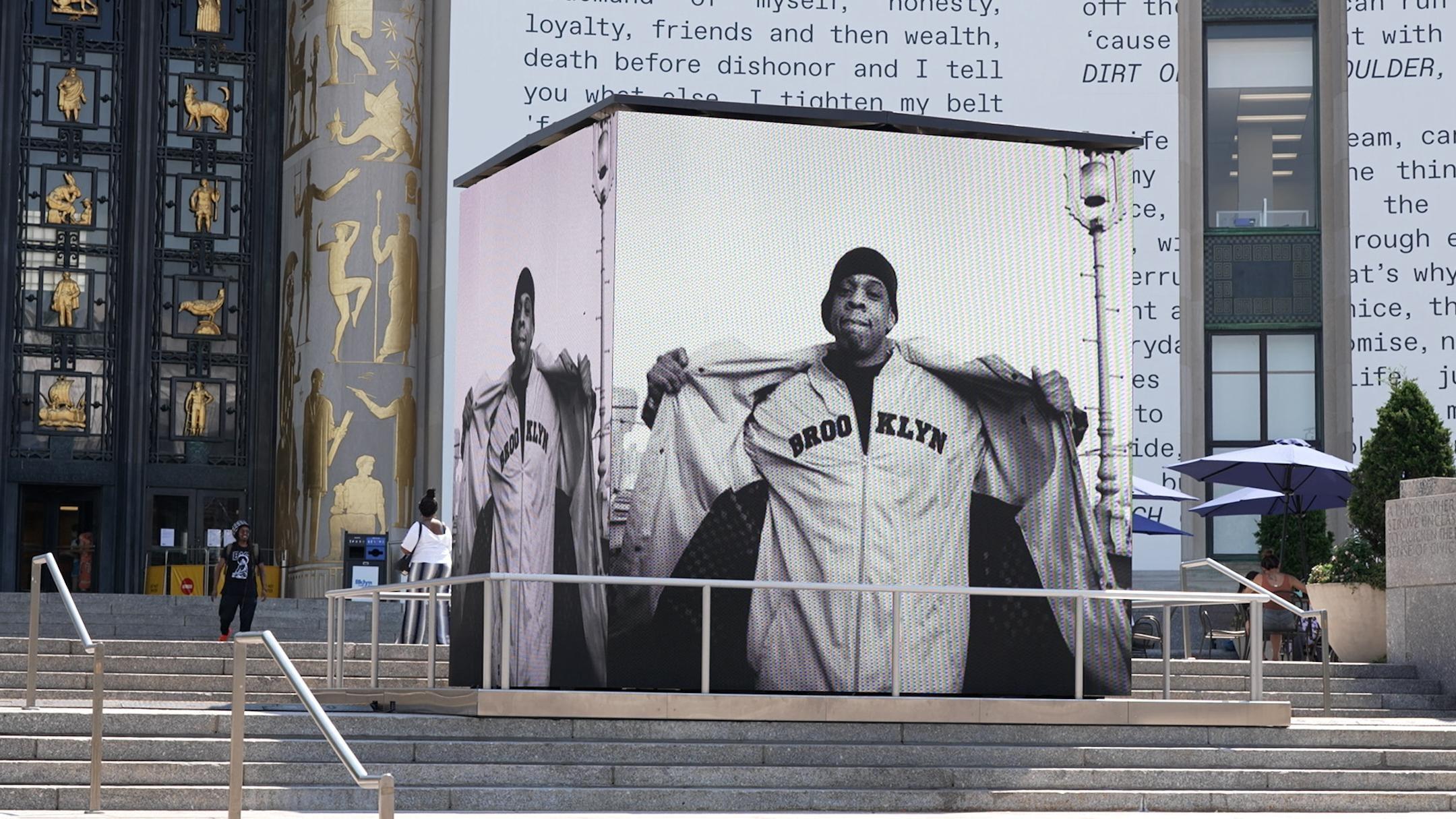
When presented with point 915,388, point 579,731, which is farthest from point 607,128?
point 579,731

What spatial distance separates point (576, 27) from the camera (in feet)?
99.5

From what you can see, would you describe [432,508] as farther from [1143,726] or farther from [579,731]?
[1143,726]

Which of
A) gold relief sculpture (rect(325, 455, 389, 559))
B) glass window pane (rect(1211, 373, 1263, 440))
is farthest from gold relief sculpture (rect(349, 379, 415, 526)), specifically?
glass window pane (rect(1211, 373, 1263, 440))

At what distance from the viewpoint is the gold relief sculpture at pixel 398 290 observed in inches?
1228

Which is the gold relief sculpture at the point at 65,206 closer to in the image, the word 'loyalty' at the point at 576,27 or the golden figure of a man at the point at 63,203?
the golden figure of a man at the point at 63,203

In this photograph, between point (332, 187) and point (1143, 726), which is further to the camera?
point (332, 187)

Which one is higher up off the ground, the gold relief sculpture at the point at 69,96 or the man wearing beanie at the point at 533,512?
the gold relief sculpture at the point at 69,96

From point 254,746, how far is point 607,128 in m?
4.58

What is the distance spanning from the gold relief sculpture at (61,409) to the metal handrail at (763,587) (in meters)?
17.5

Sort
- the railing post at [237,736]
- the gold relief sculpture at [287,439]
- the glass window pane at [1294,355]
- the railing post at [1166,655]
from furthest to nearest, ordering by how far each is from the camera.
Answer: the gold relief sculpture at [287,439]
the glass window pane at [1294,355]
the railing post at [1166,655]
the railing post at [237,736]

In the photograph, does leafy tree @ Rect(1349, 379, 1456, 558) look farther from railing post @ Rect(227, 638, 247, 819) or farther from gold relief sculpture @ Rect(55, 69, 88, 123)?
gold relief sculpture @ Rect(55, 69, 88, 123)

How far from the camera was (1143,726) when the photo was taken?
14461 millimetres

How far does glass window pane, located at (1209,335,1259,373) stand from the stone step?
17.9 metres

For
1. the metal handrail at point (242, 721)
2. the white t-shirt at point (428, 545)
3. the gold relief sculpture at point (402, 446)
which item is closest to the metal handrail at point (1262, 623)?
the white t-shirt at point (428, 545)
